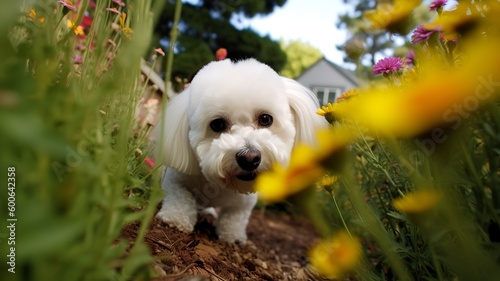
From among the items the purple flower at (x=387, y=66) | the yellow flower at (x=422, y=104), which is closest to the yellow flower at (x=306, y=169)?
the yellow flower at (x=422, y=104)

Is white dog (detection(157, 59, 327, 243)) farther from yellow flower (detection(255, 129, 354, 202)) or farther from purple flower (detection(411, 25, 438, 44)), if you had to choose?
yellow flower (detection(255, 129, 354, 202))

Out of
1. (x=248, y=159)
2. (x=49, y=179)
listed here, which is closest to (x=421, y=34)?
(x=248, y=159)

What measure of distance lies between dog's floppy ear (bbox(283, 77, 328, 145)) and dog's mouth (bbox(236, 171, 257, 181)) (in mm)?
453

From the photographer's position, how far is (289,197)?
904mm

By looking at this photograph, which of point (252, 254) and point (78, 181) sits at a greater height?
point (78, 181)

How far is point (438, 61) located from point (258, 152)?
2.86 feet

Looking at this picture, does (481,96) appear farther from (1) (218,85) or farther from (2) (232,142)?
(1) (218,85)

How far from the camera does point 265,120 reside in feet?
6.73

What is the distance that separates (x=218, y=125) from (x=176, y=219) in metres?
0.57

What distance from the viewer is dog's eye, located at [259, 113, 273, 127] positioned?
2.04 m

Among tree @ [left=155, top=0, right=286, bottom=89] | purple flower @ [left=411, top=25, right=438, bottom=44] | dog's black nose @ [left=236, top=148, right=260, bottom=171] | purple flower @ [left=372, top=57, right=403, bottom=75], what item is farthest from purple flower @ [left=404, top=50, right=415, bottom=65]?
tree @ [left=155, top=0, right=286, bottom=89]

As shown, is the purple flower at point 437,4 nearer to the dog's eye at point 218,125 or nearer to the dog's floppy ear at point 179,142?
the dog's eye at point 218,125

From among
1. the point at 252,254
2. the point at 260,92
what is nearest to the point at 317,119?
the point at 260,92

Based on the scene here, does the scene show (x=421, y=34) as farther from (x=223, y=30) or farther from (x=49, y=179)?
(x=223, y=30)
